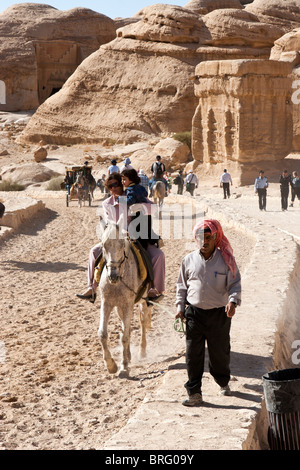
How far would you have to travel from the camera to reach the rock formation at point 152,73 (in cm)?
4734

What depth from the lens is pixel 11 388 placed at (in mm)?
7098

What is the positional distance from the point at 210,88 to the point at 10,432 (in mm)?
30592

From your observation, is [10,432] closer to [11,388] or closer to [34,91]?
[11,388]

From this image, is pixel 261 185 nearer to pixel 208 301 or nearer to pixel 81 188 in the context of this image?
pixel 81 188

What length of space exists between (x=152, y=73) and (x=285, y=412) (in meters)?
45.0

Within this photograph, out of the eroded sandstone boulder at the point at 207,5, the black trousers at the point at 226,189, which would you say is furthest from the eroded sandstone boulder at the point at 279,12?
the black trousers at the point at 226,189

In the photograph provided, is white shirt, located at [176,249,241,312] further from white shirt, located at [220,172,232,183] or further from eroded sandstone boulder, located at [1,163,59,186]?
eroded sandstone boulder, located at [1,163,59,186]

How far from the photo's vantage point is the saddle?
299 inches

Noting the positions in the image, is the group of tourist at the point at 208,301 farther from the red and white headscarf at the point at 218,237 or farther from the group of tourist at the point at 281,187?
the group of tourist at the point at 281,187

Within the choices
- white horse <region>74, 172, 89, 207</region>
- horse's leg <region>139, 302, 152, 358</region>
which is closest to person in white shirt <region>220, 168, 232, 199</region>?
white horse <region>74, 172, 89, 207</region>

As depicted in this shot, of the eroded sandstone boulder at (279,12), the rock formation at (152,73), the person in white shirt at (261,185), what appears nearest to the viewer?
the person in white shirt at (261,185)

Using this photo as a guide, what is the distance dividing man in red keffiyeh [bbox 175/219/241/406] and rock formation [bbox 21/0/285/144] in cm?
4162

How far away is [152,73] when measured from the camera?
159 ft

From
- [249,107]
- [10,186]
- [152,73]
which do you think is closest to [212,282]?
[249,107]
